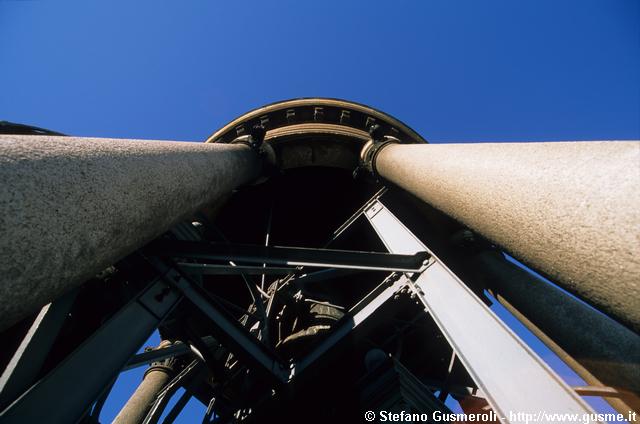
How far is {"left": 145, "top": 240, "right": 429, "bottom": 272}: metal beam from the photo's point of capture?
3.67 meters

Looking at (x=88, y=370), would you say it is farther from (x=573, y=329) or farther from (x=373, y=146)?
(x=373, y=146)

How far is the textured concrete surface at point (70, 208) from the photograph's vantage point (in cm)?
150

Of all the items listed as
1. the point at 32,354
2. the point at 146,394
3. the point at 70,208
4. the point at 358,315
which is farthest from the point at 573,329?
the point at 146,394

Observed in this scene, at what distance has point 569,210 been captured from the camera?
1799 millimetres

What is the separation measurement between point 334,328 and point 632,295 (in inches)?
121

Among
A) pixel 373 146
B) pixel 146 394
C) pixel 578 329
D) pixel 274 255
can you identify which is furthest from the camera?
pixel 146 394

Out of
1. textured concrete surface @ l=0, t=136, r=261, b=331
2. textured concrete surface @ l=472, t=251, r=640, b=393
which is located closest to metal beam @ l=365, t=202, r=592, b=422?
textured concrete surface @ l=0, t=136, r=261, b=331

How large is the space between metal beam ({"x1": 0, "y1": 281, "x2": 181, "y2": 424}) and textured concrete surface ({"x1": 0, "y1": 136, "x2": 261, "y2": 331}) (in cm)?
87

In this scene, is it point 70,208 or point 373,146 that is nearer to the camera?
point 70,208

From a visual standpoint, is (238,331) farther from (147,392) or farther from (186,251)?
(147,392)

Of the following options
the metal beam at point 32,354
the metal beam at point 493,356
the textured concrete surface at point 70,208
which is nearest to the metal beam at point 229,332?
the textured concrete surface at point 70,208

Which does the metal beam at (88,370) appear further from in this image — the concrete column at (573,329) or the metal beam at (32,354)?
the concrete column at (573,329)

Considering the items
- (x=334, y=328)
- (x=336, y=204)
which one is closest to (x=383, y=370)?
(x=334, y=328)

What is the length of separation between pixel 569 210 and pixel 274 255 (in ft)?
9.96
